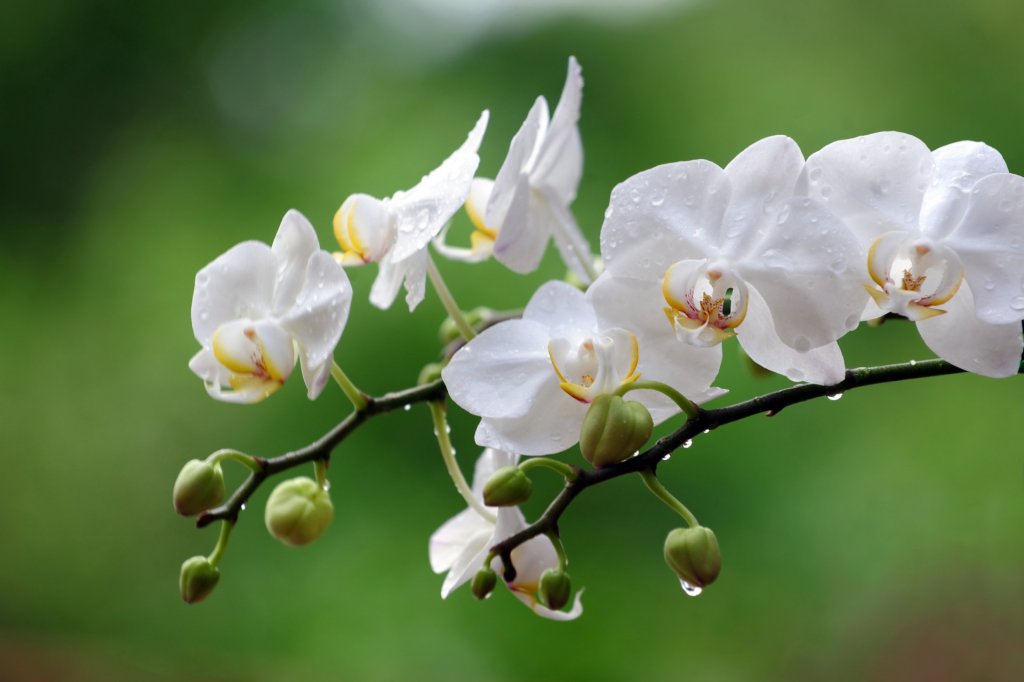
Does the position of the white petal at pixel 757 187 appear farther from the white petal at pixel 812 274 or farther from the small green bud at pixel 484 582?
the small green bud at pixel 484 582

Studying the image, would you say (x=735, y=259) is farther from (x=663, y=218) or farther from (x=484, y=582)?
(x=484, y=582)

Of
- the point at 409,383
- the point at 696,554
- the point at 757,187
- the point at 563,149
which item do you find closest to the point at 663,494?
the point at 696,554

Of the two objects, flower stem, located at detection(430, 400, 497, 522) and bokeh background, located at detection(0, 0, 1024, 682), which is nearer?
flower stem, located at detection(430, 400, 497, 522)

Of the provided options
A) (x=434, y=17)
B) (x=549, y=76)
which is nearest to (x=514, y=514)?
(x=549, y=76)

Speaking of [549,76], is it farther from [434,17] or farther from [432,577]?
[432,577]

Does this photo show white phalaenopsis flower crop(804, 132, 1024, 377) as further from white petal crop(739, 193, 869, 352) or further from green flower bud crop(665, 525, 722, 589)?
green flower bud crop(665, 525, 722, 589)

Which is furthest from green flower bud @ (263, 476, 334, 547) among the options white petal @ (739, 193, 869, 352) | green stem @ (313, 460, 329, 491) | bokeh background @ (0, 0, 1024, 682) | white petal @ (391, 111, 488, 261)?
bokeh background @ (0, 0, 1024, 682)

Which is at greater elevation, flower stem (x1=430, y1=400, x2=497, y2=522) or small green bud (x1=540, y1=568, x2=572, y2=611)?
flower stem (x1=430, y1=400, x2=497, y2=522)
